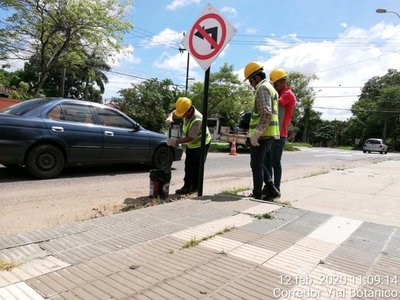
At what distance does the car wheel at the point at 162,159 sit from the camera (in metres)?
8.77

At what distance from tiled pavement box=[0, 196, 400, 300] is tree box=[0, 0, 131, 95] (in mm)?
13359

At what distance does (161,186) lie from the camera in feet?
17.6

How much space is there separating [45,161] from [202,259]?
4.98 m

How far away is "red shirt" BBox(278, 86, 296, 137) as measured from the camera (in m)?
5.90

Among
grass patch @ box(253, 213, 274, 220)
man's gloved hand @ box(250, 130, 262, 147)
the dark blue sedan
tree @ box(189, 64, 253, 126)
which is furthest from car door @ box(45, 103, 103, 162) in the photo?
tree @ box(189, 64, 253, 126)

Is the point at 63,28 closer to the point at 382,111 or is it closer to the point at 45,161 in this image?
the point at 45,161

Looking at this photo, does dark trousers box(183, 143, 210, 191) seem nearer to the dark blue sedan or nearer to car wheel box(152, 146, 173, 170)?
the dark blue sedan

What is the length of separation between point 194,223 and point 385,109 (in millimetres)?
69164

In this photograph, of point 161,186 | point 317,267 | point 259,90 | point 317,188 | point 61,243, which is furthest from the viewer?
point 317,188

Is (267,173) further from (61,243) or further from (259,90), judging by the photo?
(61,243)

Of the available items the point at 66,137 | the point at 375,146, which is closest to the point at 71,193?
the point at 66,137

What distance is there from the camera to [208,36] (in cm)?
509

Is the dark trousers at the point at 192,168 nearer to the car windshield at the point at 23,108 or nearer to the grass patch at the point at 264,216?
the grass patch at the point at 264,216

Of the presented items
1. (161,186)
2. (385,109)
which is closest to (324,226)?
(161,186)
